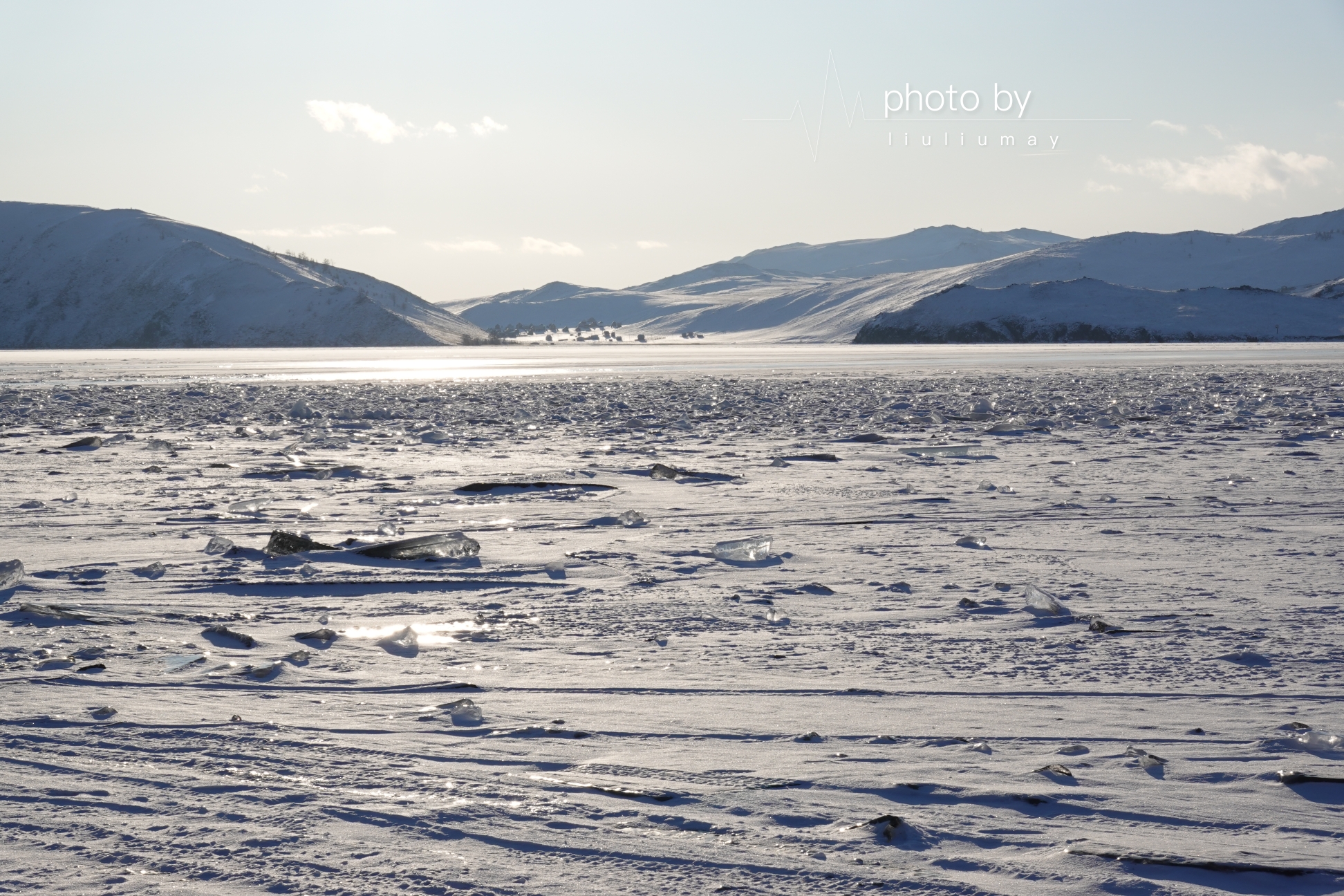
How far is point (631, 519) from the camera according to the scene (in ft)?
25.8

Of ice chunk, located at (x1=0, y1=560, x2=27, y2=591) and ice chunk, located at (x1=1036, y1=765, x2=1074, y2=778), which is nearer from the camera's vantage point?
ice chunk, located at (x1=1036, y1=765, x2=1074, y2=778)

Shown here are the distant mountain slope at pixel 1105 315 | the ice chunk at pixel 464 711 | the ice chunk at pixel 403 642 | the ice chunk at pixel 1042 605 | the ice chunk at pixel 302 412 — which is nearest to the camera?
the ice chunk at pixel 464 711

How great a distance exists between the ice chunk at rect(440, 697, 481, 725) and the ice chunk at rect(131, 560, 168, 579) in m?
2.92

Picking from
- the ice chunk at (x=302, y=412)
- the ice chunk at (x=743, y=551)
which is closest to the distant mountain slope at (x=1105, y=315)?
the ice chunk at (x=302, y=412)

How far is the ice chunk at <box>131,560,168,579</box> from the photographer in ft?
19.7

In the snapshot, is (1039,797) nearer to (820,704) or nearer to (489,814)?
(820,704)

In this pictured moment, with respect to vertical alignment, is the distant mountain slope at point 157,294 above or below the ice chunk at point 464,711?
above

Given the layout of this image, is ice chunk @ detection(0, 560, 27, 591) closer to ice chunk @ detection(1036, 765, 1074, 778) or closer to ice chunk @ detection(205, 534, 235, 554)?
ice chunk @ detection(205, 534, 235, 554)

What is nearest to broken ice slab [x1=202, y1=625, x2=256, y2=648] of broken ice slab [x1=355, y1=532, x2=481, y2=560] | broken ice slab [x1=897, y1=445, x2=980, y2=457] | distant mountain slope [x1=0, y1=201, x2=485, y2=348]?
broken ice slab [x1=355, y1=532, x2=481, y2=560]

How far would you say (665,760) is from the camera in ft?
11.0

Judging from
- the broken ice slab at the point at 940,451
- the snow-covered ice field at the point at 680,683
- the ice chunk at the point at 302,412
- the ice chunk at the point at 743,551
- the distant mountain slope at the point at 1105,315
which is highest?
the distant mountain slope at the point at 1105,315

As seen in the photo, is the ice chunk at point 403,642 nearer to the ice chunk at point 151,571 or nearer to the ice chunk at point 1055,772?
the ice chunk at point 151,571

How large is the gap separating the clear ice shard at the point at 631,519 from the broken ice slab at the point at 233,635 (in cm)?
331

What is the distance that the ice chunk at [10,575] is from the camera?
566cm
